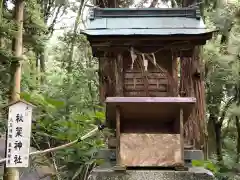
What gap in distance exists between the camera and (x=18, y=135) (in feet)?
11.4

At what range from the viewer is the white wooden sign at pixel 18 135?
3.38 m

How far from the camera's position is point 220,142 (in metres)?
13.0

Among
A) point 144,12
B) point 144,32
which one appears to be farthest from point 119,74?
point 144,12

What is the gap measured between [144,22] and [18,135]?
2454 mm

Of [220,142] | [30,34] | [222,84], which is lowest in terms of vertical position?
[220,142]

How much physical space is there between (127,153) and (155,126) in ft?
2.75

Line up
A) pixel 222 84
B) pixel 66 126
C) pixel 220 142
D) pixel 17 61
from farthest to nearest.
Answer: pixel 220 142 < pixel 222 84 < pixel 17 61 < pixel 66 126

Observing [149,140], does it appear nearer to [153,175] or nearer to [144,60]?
[153,175]

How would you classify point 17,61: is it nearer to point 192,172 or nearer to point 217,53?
point 192,172

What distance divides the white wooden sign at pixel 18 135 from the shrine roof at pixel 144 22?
1.41 m

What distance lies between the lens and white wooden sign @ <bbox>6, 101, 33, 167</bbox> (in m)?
3.38

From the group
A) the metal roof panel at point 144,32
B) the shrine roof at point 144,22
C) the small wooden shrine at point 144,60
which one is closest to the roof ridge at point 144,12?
the shrine roof at point 144,22

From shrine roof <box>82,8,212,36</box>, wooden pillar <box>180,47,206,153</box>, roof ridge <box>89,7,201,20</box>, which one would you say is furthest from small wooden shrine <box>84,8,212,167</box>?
wooden pillar <box>180,47,206,153</box>

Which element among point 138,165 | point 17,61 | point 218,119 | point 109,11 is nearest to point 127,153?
point 138,165
